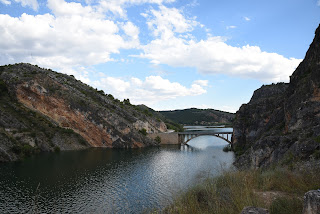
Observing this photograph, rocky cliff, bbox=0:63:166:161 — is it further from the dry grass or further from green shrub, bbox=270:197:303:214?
green shrub, bbox=270:197:303:214


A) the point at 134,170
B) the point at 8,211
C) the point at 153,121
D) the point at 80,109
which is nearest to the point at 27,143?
the point at 80,109

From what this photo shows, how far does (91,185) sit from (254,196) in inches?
1130

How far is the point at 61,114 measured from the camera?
253 ft

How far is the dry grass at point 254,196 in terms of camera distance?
26.7 feet

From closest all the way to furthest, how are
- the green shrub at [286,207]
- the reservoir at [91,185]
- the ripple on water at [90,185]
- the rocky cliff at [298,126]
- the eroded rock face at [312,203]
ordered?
the eroded rock face at [312,203] → the green shrub at [286,207] → the rocky cliff at [298,126] → the reservoir at [91,185] → the ripple on water at [90,185]

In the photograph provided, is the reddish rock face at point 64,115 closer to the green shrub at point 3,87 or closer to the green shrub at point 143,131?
the green shrub at point 3,87

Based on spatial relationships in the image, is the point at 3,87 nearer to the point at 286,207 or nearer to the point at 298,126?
the point at 298,126

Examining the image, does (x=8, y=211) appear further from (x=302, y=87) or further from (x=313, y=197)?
(x=302, y=87)

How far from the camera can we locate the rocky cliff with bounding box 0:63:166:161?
6888 cm

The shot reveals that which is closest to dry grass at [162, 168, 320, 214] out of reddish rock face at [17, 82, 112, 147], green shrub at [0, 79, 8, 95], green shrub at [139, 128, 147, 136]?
reddish rock face at [17, 82, 112, 147]

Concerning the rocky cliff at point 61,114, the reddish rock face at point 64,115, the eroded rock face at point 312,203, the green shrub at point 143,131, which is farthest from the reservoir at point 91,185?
the green shrub at point 143,131

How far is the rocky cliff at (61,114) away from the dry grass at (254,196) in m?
62.5

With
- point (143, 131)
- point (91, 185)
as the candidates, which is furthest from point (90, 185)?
point (143, 131)

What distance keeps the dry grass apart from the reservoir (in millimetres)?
4162
